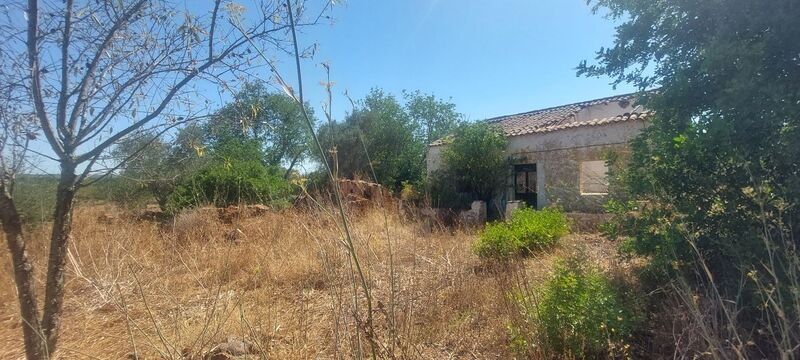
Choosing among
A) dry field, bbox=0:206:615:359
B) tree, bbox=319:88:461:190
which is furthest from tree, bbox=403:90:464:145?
dry field, bbox=0:206:615:359

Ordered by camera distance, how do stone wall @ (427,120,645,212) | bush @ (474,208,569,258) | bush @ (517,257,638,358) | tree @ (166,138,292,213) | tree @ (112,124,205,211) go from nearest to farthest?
tree @ (112,124,205,211) → bush @ (517,257,638,358) → bush @ (474,208,569,258) → stone wall @ (427,120,645,212) → tree @ (166,138,292,213)

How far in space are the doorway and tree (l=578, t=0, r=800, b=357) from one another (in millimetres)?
7886

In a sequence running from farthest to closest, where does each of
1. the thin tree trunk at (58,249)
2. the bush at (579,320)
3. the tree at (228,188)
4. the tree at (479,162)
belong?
the tree at (479,162) < the tree at (228,188) < the bush at (579,320) < the thin tree trunk at (58,249)

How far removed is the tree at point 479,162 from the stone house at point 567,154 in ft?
0.88

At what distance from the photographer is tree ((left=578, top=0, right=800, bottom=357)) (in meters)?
2.79

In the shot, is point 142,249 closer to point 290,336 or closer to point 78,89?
point 290,336

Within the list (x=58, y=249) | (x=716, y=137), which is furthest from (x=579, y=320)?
(x=58, y=249)

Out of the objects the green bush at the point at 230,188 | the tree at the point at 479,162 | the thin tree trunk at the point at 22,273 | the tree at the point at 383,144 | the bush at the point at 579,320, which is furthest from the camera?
the tree at the point at 383,144

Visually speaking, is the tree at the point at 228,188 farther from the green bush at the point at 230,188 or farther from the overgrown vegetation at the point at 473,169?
the overgrown vegetation at the point at 473,169

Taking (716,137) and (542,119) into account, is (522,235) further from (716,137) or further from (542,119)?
(542,119)

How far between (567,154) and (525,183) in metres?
1.80

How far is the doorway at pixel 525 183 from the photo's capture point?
11.7 metres

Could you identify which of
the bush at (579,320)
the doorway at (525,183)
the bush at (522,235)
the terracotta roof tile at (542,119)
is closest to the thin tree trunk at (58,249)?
the bush at (579,320)

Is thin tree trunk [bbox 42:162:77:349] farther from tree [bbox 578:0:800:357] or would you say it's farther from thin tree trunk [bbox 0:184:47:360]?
tree [bbox 578:0:800:357]
